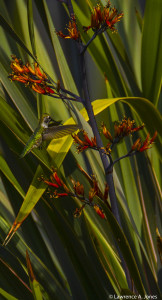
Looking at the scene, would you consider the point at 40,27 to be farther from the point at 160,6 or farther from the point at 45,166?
the point at 45,166

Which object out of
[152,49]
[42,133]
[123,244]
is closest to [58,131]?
[42,133]

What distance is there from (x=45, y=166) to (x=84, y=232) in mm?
306

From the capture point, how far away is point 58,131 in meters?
0.85

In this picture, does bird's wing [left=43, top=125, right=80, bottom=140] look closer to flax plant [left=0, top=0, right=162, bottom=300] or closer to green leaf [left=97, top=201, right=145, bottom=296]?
flax plant [left=0, top=0, right=162, bottom=300]

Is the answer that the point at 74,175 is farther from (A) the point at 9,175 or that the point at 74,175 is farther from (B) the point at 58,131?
(B) the point at 58,131

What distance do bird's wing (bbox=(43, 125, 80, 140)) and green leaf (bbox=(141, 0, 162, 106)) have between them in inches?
23.3

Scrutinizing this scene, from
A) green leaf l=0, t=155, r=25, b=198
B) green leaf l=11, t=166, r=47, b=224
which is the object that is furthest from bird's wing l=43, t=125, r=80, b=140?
green leaf l=0, t=155, r=25, b=198

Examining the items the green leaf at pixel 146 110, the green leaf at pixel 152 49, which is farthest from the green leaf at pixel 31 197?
the green leaf at pixel 152 49

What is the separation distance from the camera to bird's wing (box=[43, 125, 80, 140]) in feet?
2.67

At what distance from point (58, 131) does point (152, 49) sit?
0.66m

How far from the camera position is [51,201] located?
3.70 ft

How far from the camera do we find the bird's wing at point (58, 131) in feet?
2.67

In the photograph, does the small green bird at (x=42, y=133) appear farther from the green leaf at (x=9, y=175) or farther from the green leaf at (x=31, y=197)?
the green leaf at (x=9, y=175)

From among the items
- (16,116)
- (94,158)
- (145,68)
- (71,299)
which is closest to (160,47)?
(145,68)
